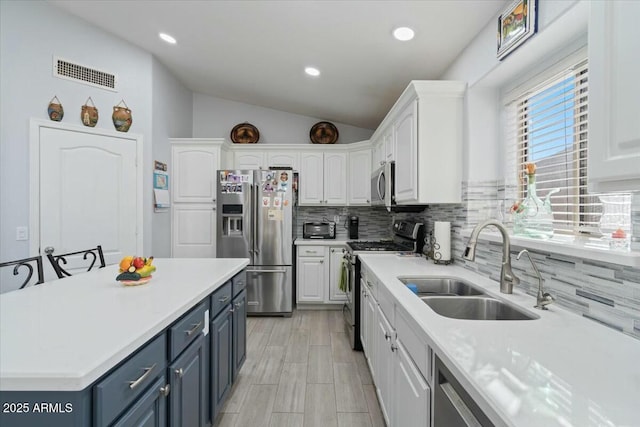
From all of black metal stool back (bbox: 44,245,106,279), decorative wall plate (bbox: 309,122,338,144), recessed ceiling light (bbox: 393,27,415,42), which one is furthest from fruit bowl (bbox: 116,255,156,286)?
decorative wall plate (bbox: 309,122,338,144)

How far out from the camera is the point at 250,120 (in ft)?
15.2

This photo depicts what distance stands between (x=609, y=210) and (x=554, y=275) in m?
0.33

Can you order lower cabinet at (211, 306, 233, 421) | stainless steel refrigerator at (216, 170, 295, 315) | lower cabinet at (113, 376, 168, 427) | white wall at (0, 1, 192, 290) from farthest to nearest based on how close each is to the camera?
stainless steel refrigerator at (216, 170, 295, 315), white wall at (0, 1, 192, 290), lower cabinet at (211, 306, 233, 421), lower cabinet at (113, 376, 168, 427)

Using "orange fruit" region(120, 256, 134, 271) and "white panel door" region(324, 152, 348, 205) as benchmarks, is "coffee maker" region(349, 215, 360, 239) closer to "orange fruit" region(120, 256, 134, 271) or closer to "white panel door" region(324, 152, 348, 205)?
"white panel door" region(324, 152, 348, 205)

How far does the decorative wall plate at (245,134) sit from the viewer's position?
4.49m

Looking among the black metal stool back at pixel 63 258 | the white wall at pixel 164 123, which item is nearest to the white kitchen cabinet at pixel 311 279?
the white wall at pixel 164 123

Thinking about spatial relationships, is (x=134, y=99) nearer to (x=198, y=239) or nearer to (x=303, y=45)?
(x=198, y=239)

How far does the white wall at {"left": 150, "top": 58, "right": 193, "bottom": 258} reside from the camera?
3.51m

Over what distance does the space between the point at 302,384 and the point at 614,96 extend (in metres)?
2.37

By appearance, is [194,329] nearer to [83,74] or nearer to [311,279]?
[311,279]

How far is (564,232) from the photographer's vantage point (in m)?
1.47

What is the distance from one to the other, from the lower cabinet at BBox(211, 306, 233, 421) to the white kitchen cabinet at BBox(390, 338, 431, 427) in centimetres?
96

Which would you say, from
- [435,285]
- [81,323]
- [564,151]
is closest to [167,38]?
[81,323]

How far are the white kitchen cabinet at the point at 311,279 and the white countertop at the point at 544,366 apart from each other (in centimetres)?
279
